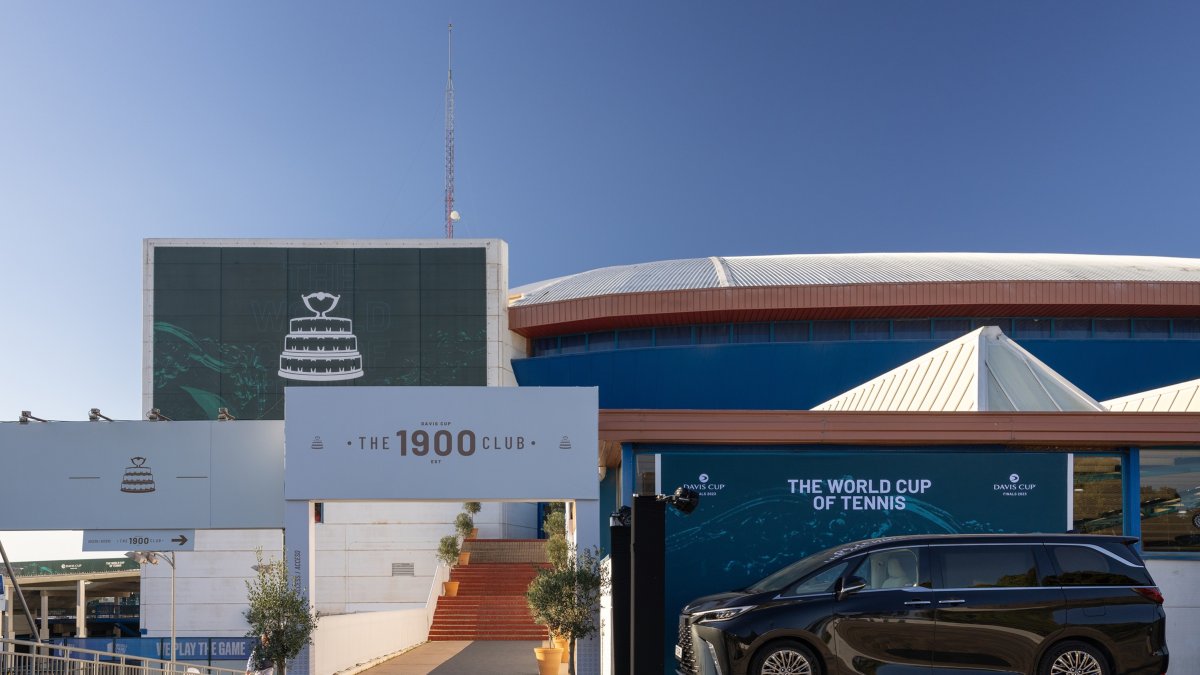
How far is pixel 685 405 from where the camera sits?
136 ft

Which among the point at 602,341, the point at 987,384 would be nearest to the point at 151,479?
the point at 987,384

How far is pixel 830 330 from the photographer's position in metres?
42.0

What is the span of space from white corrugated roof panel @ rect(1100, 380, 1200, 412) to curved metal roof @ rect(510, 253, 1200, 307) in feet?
51.8

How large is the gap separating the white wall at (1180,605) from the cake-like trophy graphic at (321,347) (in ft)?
91.2

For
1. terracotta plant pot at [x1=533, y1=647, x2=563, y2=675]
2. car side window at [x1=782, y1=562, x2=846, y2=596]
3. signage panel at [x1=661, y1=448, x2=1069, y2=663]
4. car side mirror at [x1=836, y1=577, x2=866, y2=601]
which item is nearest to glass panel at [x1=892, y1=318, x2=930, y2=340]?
signage panel at [x1=661, y1=448, x2=1069, y2=663]

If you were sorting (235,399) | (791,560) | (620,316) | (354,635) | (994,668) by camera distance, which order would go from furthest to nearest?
(620,316)
(235,399)
(354,635)
(791,560)
(994,668)

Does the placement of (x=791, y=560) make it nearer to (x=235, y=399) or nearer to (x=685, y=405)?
(x=685, y=405)

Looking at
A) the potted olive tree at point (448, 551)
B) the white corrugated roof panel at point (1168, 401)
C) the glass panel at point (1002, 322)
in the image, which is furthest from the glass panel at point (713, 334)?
the white corrugated roof panel at point (1168, 401)

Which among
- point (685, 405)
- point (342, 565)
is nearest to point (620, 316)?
point (685, 405)

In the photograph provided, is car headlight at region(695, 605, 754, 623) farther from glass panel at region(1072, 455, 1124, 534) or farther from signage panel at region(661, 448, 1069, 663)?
glass panel at region(1072, 455, 1124, 534)

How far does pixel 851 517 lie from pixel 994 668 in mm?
5304

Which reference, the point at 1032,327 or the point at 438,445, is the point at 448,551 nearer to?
the point at 438,445

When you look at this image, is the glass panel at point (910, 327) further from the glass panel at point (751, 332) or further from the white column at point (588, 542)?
Answer: the white column at point (588, 542)

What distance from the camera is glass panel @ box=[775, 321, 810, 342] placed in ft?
138
